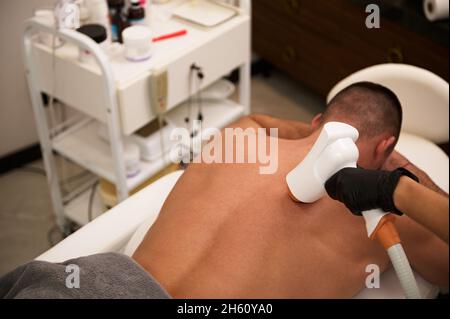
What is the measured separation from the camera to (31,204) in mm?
2184

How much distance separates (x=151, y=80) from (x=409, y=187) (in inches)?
40.0

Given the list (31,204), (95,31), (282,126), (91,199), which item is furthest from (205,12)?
(31,204)

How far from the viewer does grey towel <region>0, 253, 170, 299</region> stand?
3.29 ft

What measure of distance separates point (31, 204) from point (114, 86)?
2.75ft

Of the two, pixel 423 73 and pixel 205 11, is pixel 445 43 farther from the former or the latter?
pixel 205 11

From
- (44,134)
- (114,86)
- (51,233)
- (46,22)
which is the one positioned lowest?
(51,233)

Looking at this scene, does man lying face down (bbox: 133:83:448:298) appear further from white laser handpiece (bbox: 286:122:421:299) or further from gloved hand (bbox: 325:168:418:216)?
gloved hand (bbox: 325:168:418:216)

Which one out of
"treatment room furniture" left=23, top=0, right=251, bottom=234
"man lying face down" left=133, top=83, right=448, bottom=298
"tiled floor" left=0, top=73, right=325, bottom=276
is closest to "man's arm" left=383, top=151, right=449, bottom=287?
"man lying face down" left=133, top=83, right=448, bottom=298

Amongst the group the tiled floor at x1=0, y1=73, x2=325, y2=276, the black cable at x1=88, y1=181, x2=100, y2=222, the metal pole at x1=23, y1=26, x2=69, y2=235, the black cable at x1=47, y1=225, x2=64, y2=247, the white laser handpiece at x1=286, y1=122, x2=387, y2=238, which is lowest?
the black cable at x1=47, y1=225, x2=64, y2=247

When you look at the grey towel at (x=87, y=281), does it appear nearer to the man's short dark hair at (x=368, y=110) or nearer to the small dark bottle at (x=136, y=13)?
the man's short dark hair at (x=368, y=110)

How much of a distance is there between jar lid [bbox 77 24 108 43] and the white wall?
341mm

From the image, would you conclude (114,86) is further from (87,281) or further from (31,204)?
→ (31,204)

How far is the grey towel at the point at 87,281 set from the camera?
1002 millimetres
